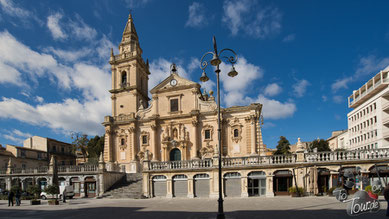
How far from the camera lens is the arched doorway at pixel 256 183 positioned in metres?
22.4

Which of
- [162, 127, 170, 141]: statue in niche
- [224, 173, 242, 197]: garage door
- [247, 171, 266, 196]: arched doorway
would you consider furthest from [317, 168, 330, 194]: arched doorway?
[162, 127, 170, 141]: statue in niche

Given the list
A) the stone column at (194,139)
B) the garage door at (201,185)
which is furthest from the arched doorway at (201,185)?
the stone column at (194,139)

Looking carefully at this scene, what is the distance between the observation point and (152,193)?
25.3 metres

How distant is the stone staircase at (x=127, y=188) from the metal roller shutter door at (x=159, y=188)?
1.48 meters

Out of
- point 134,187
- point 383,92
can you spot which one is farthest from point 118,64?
point 383,92

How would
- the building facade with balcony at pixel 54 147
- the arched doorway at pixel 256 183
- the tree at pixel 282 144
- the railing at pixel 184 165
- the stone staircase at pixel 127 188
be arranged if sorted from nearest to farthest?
the arched doorway at pixel 256 183 < the railing at pixel 184 165 < the stone staircase at pixel 127 188 < the building facade with balcony at pixel 54 147 < the tree at pixel 282 144

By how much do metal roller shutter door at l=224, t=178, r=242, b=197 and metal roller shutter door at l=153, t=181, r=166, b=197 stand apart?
250 inches

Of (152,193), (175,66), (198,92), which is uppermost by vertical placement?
(175,66)

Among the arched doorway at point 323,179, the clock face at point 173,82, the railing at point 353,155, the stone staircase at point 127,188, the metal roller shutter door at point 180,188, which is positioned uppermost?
the clock face at point 173,82

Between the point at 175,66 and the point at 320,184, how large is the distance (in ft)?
83.3

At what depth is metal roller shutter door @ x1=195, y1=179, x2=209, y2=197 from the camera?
77.3ft

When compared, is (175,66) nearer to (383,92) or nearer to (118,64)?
(118,64)

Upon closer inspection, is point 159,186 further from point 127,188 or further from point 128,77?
point 128,77

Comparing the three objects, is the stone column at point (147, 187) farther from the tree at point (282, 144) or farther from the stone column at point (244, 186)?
the tree at point (282, 144)
